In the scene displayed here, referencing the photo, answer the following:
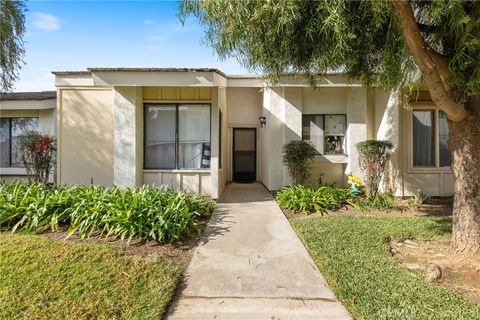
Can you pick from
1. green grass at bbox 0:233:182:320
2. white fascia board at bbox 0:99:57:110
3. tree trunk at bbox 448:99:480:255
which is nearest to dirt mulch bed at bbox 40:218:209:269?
green grass at bbox 0:233:182:320

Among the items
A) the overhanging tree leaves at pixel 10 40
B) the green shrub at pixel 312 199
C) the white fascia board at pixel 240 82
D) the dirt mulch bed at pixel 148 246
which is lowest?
the dirt mulch bed at pixel 148 246

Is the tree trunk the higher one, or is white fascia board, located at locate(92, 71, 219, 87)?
white fascia board, located at locate(92, 71, 219, 87)

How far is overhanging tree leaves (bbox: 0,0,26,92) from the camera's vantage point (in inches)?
370

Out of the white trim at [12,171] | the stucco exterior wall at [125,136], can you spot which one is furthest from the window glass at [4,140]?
the stucco exterior wall at [125,136]

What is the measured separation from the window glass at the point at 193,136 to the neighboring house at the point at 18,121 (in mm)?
5534

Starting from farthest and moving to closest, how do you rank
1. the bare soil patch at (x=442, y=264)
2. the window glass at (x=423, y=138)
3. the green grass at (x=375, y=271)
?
the window glass at (x=423, y=138) < the bare soil patch at (x=442, y=264) < the green grass at (x=375, y=271)

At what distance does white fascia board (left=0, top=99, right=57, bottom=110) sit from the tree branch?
1138cm

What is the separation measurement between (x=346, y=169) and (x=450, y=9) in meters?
6.89

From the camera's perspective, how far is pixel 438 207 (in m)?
8.16

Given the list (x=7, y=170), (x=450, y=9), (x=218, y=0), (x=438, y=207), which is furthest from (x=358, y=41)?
(x=7, y=170)

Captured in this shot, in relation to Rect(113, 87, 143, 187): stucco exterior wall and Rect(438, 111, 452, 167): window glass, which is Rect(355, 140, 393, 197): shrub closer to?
Rect(438, 111, 452, 167): window glass

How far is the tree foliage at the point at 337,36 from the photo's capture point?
3.72 meters

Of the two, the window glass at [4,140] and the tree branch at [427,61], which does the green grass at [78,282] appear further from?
the window glass at [4,140]

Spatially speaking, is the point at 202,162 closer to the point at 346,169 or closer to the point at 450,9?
the point at 346,169
